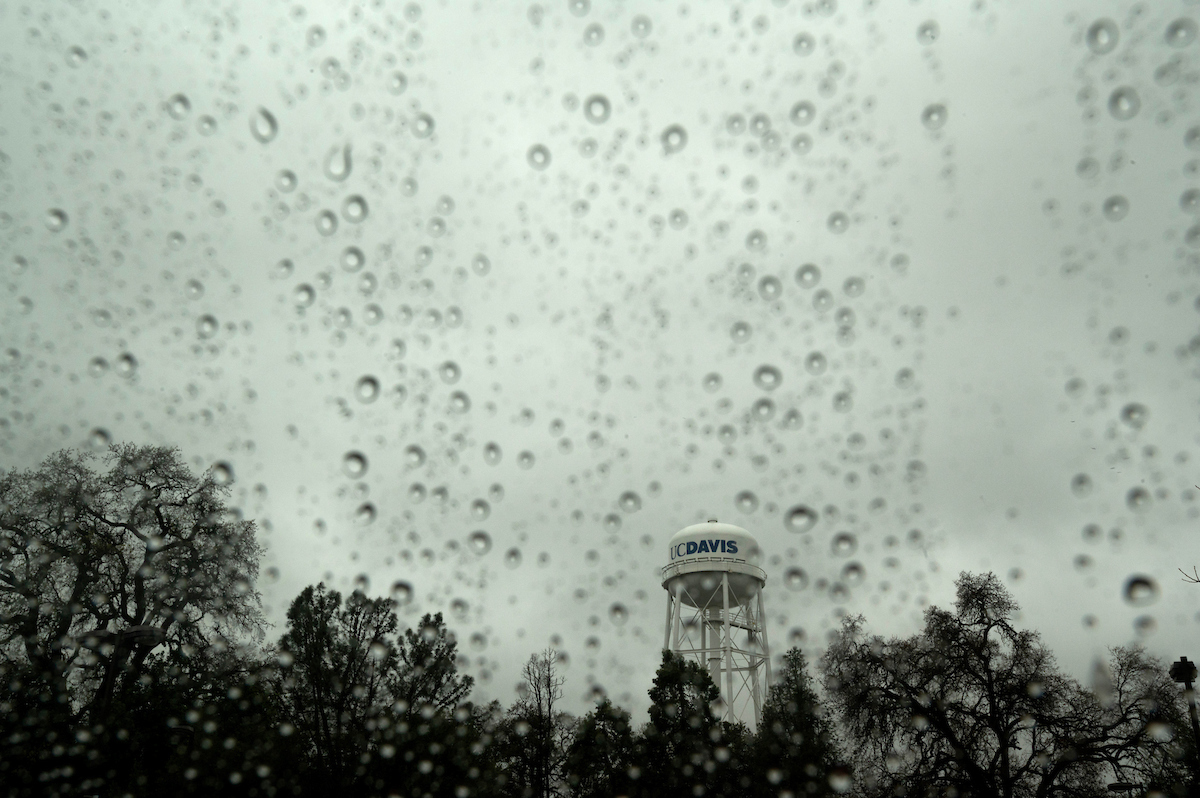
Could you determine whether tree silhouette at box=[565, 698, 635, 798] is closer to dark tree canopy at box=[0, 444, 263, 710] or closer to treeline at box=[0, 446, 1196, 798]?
treeline at box=[0, 446, 1196, 798]

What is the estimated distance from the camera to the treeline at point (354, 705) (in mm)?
19141

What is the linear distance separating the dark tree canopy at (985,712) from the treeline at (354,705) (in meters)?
0.06

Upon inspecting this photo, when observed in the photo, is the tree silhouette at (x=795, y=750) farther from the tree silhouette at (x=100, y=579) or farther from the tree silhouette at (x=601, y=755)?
the tree silhouette at (x=100, y=579)

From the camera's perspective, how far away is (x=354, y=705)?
Answer: 21547 millimetres

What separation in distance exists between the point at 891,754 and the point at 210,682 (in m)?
21.2

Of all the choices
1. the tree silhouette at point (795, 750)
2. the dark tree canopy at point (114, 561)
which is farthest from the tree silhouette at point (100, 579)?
the tree silhouette at point (795, 750)

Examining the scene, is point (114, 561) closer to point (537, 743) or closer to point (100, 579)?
point (100, 579)

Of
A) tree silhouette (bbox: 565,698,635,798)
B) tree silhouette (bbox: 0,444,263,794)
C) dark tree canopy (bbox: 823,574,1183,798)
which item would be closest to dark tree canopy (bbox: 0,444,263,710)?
tree silhouette (bbox: 0,444,263,794)

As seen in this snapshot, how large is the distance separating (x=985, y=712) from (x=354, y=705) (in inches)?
757

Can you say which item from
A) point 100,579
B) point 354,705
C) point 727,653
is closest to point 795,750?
point 727,653

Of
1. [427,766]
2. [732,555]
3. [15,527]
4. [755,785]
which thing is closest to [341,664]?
[427,766]

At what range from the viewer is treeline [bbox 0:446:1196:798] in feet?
62.8

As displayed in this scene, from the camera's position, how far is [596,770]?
30.0 meters

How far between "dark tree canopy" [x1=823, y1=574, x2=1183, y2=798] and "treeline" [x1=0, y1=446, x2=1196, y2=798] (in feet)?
0.21
